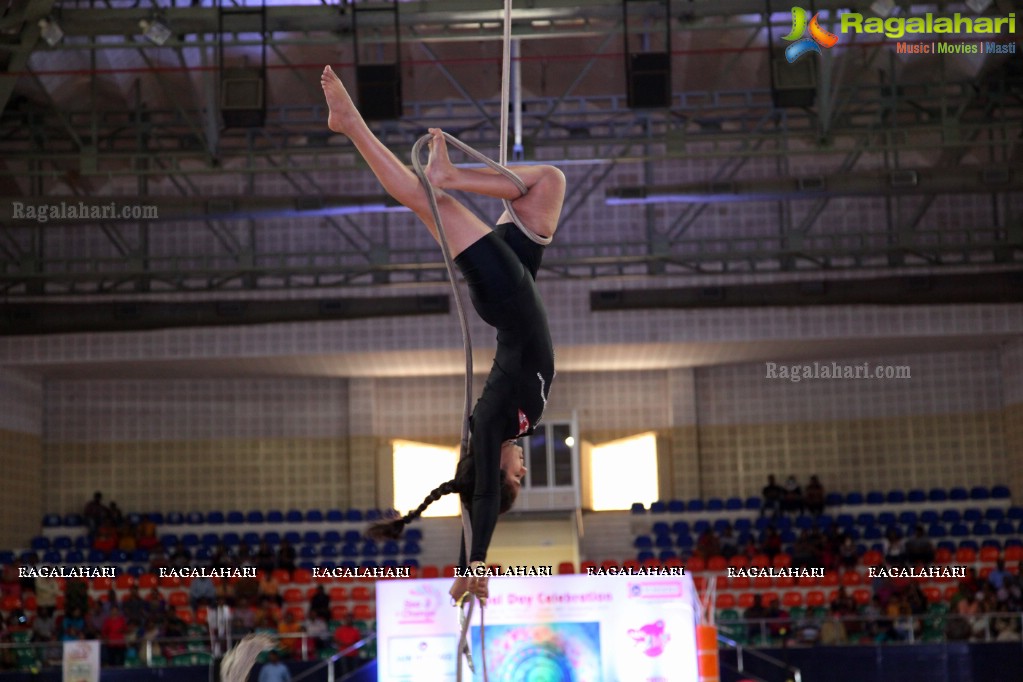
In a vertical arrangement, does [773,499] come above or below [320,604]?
above

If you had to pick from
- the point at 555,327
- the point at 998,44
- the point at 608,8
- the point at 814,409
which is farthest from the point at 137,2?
the point at 814,409

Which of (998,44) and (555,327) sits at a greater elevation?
(998,44)

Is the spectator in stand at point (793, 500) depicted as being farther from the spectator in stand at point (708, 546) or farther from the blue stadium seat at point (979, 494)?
the blue stadium seat at point (979, 494)

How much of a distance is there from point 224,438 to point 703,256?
33.2 feet

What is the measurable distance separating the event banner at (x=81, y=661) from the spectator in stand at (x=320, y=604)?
4.53 meters

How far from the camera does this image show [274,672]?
15945mm

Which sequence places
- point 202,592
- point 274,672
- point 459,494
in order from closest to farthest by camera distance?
point 459,494, point 274,672, point 202,592

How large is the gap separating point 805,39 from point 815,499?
35.5 feet

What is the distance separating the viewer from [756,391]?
82.1 ft

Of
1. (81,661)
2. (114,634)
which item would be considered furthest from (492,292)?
(114,634)

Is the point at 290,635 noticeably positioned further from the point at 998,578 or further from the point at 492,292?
the point at 492,292

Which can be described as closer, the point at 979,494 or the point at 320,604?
the point at 320,604

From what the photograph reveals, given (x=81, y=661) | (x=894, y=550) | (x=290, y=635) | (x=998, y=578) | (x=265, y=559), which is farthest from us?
(x=265, y=559)

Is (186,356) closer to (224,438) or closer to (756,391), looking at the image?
(224,438)
